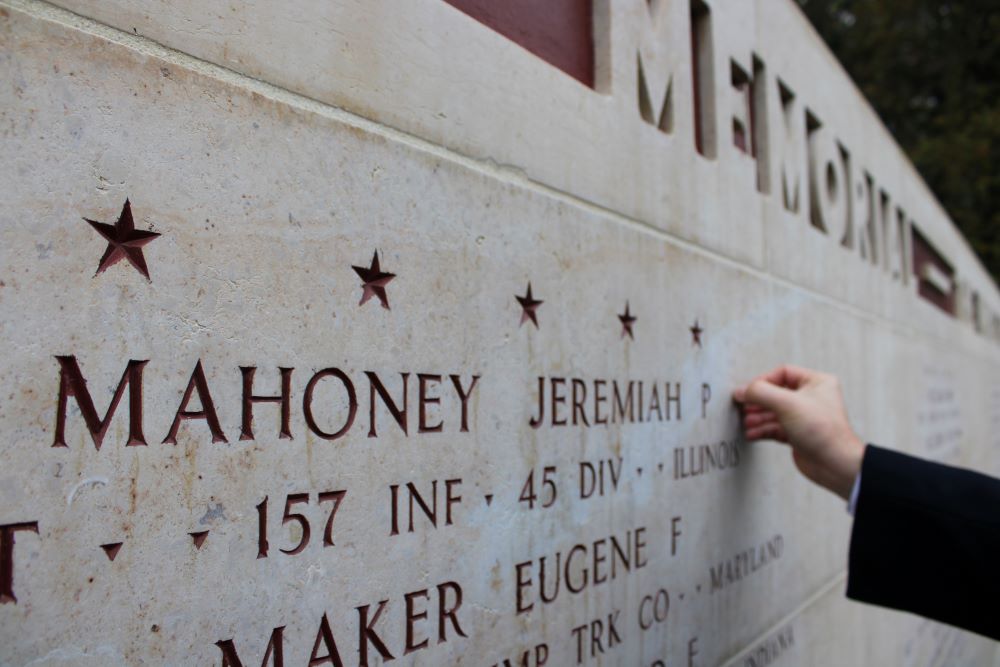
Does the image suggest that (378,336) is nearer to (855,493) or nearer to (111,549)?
(111,549)

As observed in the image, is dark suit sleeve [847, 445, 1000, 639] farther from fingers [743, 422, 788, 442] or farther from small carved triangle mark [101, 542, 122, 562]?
small carved triangle mark [101, 542, 122, 562]

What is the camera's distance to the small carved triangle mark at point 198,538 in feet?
4.13

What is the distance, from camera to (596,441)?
2.20 metres

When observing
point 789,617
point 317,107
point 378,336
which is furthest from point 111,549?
point 789,617

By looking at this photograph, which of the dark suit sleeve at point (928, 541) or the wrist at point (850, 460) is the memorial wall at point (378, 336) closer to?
the dark suit sleeve at point (928, 541)

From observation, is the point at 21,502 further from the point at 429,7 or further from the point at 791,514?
the point at 791,514

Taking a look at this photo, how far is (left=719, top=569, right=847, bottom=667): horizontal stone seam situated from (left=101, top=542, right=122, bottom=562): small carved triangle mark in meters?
2.28

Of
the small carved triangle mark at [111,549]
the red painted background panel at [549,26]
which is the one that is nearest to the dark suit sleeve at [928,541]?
the red painted background panel at [549,26]

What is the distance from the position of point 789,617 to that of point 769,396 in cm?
122

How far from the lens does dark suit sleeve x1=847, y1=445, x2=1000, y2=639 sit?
2389mm

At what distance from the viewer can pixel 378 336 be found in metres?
1.57

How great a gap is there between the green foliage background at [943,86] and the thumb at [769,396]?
658 inches

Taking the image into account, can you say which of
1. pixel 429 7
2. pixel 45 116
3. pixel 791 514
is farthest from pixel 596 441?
pixel 791 514

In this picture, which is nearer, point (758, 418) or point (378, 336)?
point (378, 336)
